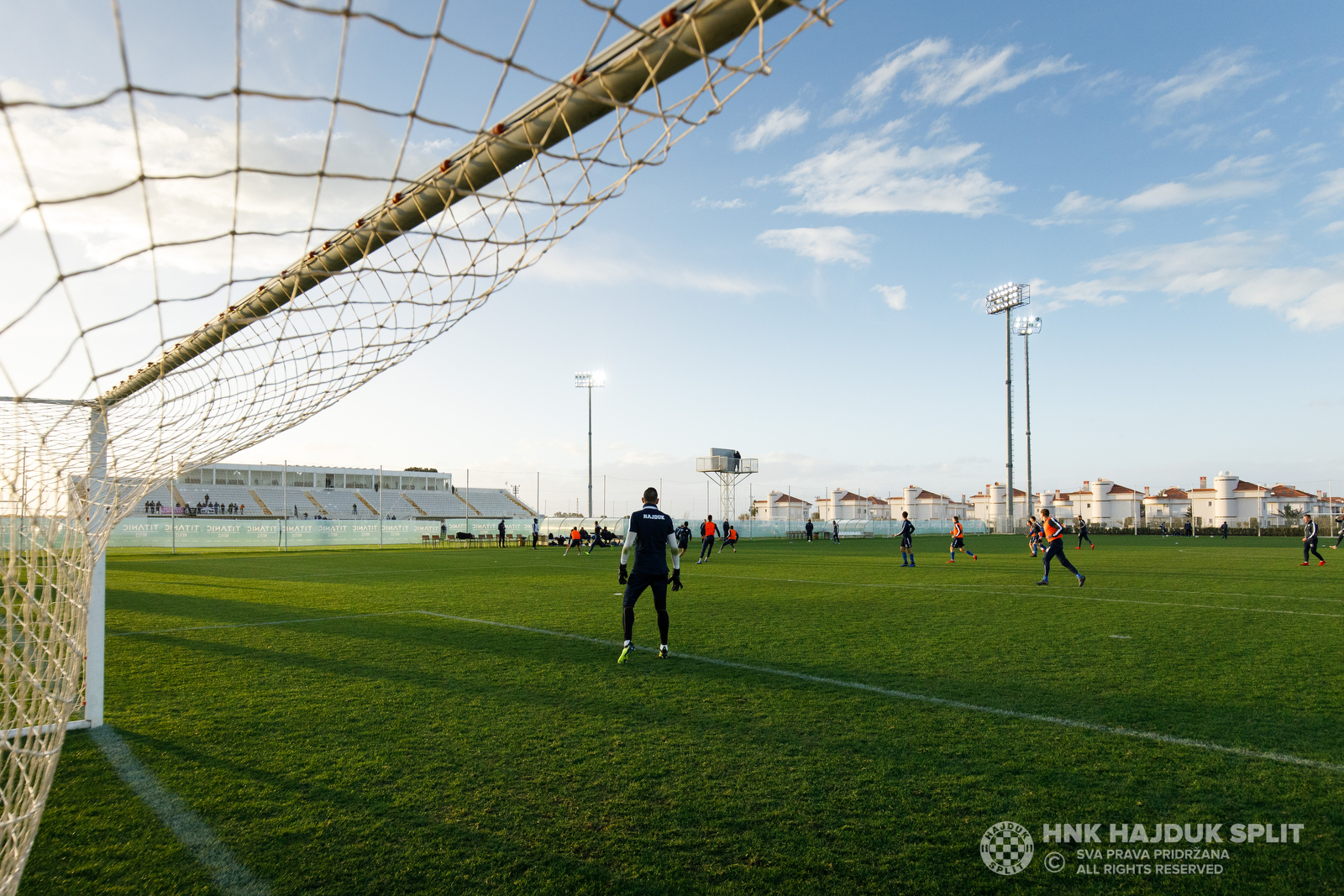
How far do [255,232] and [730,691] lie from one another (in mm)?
4439

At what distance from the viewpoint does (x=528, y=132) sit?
9.80 ft

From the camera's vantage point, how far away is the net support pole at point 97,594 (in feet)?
15.2

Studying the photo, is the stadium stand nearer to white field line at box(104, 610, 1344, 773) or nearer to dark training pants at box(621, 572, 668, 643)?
dark training pants at box(621, 572, 668, 643)

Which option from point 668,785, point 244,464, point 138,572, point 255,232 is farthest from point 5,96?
point 244,464

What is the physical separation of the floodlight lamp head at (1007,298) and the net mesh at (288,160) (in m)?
50.4

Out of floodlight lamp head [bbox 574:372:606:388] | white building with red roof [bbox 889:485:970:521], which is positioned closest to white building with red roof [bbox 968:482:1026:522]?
white building with red roof [bbox 889:485:970:521]

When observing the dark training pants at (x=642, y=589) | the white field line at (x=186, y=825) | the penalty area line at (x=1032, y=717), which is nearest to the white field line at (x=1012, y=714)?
the penalty area line at (x=1032, y=717)

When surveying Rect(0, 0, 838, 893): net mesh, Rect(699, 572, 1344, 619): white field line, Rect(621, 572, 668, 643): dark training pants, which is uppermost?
Rect(0, 0, 838, 893): net mesh

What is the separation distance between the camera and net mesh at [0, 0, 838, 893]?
2238 millimetres

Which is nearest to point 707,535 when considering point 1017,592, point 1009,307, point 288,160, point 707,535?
point 707,535

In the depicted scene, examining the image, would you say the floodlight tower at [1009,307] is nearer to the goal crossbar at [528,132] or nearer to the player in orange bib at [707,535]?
the player in orange bib at [707,535]

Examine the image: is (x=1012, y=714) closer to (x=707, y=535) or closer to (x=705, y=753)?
(x=705, y=753)

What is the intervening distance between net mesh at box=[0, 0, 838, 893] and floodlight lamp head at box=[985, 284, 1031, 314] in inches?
1986

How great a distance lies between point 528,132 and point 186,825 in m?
3.47
